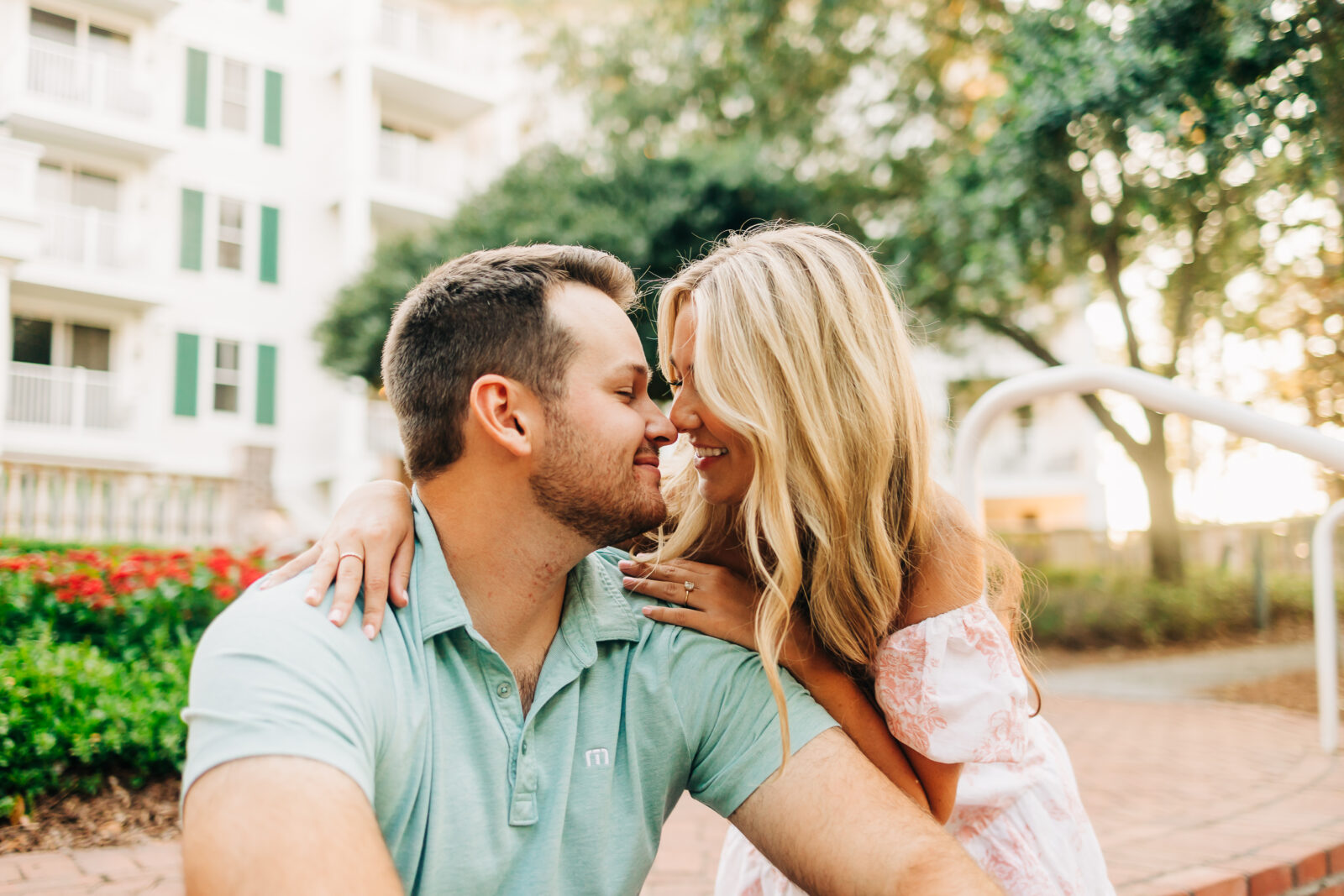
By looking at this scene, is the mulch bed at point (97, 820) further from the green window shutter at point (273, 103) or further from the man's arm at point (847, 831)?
the green window shutter at point (273, 103)

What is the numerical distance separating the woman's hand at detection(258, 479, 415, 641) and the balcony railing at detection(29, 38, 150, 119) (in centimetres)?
A: 1615

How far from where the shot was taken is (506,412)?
6.04ft

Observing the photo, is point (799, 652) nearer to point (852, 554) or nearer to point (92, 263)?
point (852, 554)

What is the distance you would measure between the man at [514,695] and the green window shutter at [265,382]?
16.0 m

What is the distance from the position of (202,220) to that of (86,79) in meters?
2.52

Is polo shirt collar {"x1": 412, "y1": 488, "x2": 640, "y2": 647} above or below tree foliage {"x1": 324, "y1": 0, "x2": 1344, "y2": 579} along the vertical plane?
below

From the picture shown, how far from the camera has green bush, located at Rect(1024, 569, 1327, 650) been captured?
38.6ft

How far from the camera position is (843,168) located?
1205 cm

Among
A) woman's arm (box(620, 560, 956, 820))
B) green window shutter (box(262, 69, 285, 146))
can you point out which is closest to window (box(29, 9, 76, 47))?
green window shutter (box(262, 69, 285, 146))

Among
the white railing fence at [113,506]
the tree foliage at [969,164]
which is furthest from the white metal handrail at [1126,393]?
the white railing fence at [113,506]

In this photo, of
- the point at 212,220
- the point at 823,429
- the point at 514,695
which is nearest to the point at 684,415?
the point at 823,429

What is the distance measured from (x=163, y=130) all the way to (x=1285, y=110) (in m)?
15.2

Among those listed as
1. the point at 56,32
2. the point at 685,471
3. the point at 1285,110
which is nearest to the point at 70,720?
the point at 685,471

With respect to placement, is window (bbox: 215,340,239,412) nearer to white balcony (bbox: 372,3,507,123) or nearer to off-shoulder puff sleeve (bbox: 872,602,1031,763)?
white balcony (bbox: 372,3,507,123)
